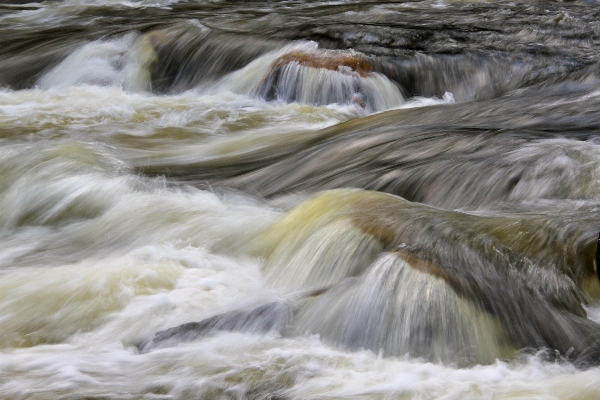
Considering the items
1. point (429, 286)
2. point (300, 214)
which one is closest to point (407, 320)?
point (429, 286)

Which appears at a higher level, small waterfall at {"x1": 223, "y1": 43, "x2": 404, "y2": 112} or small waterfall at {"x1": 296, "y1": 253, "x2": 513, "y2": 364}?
small waterfall at {"x1": 223, "y1": 43, "x2": 404, "y2": 112}

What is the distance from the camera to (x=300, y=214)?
13.7 ft

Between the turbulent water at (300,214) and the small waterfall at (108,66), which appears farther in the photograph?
the small waterfall at (108,66)

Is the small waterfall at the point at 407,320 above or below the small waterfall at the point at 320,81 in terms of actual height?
below

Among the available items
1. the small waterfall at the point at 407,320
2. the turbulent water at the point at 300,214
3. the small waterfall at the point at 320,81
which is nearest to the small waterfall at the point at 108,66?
the turbulent water at the point at 300,214

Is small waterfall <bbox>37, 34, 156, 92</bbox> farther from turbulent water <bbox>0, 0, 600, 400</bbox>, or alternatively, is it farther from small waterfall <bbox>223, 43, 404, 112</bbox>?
small waterfall <bbox>223, 43, 404, 112</bbox>

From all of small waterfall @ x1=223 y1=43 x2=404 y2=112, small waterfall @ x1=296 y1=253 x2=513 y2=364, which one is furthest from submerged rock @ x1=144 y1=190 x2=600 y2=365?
small waterfall @ x1=223 y1=43 x2=404 y2=112

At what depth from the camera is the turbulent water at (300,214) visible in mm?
3098

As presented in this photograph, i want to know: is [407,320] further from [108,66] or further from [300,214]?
[108,66]

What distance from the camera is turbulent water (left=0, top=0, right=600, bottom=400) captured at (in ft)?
10.2

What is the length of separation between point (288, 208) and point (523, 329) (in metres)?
1.91

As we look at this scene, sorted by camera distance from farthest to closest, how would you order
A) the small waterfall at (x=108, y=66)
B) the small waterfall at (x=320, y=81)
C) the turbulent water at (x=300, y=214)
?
the small waterfall at (x=108, y=66) → the small waterfall at (x=320, y=81) → the turbulent water at (x=300, y=214)

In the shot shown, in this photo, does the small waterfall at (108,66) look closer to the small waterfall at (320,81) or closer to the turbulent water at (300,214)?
the turbulent water at (300,214)

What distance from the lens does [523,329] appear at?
3.18 metres
